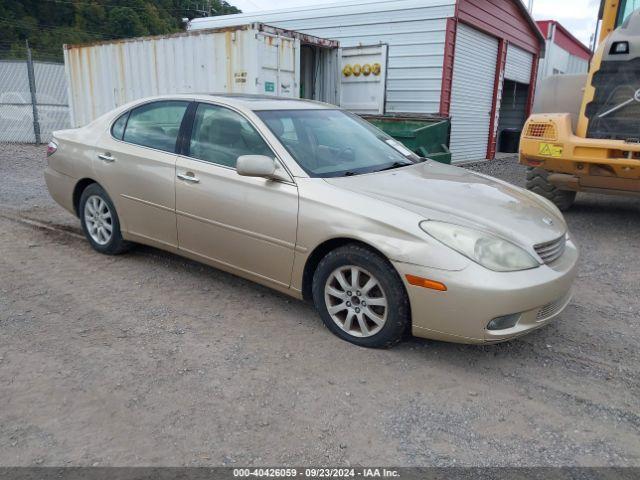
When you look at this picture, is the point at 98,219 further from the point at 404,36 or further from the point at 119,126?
the point at 404,36

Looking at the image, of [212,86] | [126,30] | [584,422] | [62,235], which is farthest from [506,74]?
[126,30]

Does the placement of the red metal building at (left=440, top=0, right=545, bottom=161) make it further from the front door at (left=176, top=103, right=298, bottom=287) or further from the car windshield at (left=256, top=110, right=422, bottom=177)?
the front door at (left=176, top=103, right=298, bottom=287)

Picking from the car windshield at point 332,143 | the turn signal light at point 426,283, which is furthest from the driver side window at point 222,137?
the turn signal light at point 426,283

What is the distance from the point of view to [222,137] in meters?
4.05

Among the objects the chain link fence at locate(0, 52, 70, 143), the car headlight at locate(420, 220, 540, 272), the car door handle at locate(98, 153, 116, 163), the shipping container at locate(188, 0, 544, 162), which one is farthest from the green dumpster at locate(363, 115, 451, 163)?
the chain link fence at locate(0, 52, 70, 143)

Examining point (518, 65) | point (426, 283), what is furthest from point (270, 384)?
point (518, 65)

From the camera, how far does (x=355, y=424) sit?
104 inches

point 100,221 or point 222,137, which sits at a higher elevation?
point 222,137

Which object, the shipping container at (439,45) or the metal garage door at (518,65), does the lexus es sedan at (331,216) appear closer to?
the shipping container at (439,45)

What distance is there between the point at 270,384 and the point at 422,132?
6.02 m

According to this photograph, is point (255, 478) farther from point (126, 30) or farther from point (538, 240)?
point (126, 30)

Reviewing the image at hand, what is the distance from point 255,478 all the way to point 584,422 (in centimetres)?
169

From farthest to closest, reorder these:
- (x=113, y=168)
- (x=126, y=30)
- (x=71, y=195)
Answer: (x=126, y=30)
(x=71, y=195)
(x=113, y=168)

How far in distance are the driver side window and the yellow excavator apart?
394 centimetres
